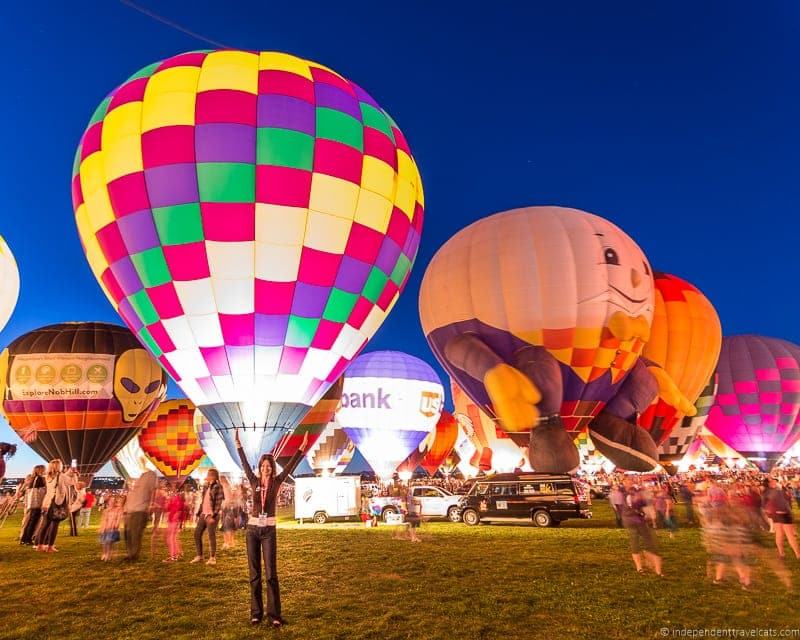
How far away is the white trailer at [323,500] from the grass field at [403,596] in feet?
24.5

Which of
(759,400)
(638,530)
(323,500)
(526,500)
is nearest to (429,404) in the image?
(323,500)

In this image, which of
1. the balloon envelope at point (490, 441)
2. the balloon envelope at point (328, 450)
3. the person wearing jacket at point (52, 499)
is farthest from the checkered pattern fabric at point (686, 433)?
the person wearing jacket at point (52, 499)

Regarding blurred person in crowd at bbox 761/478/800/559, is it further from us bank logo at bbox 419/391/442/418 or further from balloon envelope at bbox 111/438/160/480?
balloon envelope at bbox 111/438/160/480

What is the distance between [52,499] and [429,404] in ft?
51.7

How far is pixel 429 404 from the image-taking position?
24.2 m

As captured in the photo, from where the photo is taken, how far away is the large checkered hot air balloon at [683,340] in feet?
57.3

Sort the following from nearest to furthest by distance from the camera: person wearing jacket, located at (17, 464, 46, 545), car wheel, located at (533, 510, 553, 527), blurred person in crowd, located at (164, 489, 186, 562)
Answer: blurred person in crowd, located at (164, 489, 186, 562) → person wearing jacket, located at (17, 464, 46, 545) → car wheel, located at (533, 510, 553, 527)

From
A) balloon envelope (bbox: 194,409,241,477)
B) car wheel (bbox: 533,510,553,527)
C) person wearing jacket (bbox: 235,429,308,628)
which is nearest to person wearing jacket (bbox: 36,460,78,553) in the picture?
person wearing jacket (bbox: 235,429,308,628)

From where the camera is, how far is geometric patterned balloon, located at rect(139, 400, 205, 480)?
100ft

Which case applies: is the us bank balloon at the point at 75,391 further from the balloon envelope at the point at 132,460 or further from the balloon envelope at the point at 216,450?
the balloon envelope at the point at 132,460

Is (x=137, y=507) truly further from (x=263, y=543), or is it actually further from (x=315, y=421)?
(x=315, y=421)

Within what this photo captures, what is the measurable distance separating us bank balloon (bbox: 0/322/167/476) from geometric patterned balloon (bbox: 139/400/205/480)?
12634mm

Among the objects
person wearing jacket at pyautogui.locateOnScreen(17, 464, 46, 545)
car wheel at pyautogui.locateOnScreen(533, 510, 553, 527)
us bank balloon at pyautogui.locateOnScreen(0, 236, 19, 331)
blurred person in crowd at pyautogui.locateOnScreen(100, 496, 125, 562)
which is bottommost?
car wheel at pyautogui.locateOnScreen(533, 510, 553, 527)

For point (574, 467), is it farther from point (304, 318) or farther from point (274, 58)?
point (274, 58)
